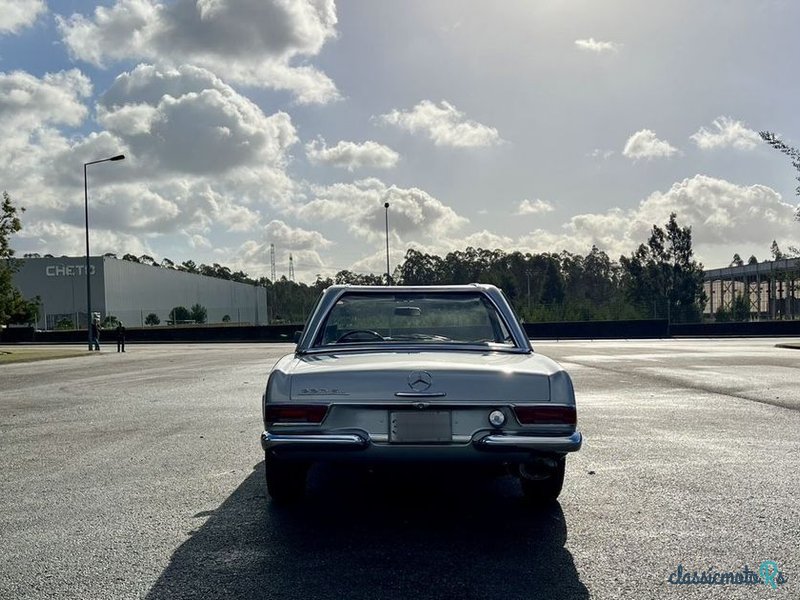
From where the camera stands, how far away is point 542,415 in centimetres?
447

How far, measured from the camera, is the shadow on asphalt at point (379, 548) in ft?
11.9

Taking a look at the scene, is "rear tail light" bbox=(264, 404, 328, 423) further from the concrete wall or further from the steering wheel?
the concrete wall

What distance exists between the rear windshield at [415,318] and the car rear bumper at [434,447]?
4.79 feet

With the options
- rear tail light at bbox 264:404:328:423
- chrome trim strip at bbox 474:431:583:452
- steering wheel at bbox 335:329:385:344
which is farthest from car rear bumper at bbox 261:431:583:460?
steering wheel at bbox 335:329:385:344

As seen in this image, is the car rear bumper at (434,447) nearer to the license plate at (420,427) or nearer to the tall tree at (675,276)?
the license plate at (420,427)

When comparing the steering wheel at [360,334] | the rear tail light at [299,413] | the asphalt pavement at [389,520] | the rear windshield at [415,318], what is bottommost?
the asphalt pavement at [389,520]

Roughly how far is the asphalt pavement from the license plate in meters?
0.57

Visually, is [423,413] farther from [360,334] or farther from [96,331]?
[96,331]

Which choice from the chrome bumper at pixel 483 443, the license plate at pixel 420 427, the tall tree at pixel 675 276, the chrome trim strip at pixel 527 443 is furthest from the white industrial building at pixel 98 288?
the chrome trim strip at pixel 527 443

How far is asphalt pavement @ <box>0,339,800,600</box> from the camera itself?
3.72 m

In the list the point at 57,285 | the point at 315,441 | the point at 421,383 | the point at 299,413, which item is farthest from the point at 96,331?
the point at 421,383

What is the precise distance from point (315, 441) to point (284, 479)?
785mm

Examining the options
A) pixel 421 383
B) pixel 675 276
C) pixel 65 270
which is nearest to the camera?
pixel 421 383

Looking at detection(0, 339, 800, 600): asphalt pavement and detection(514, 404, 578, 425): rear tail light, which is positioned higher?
detection(514, 404, 578, 425): rear tail light
